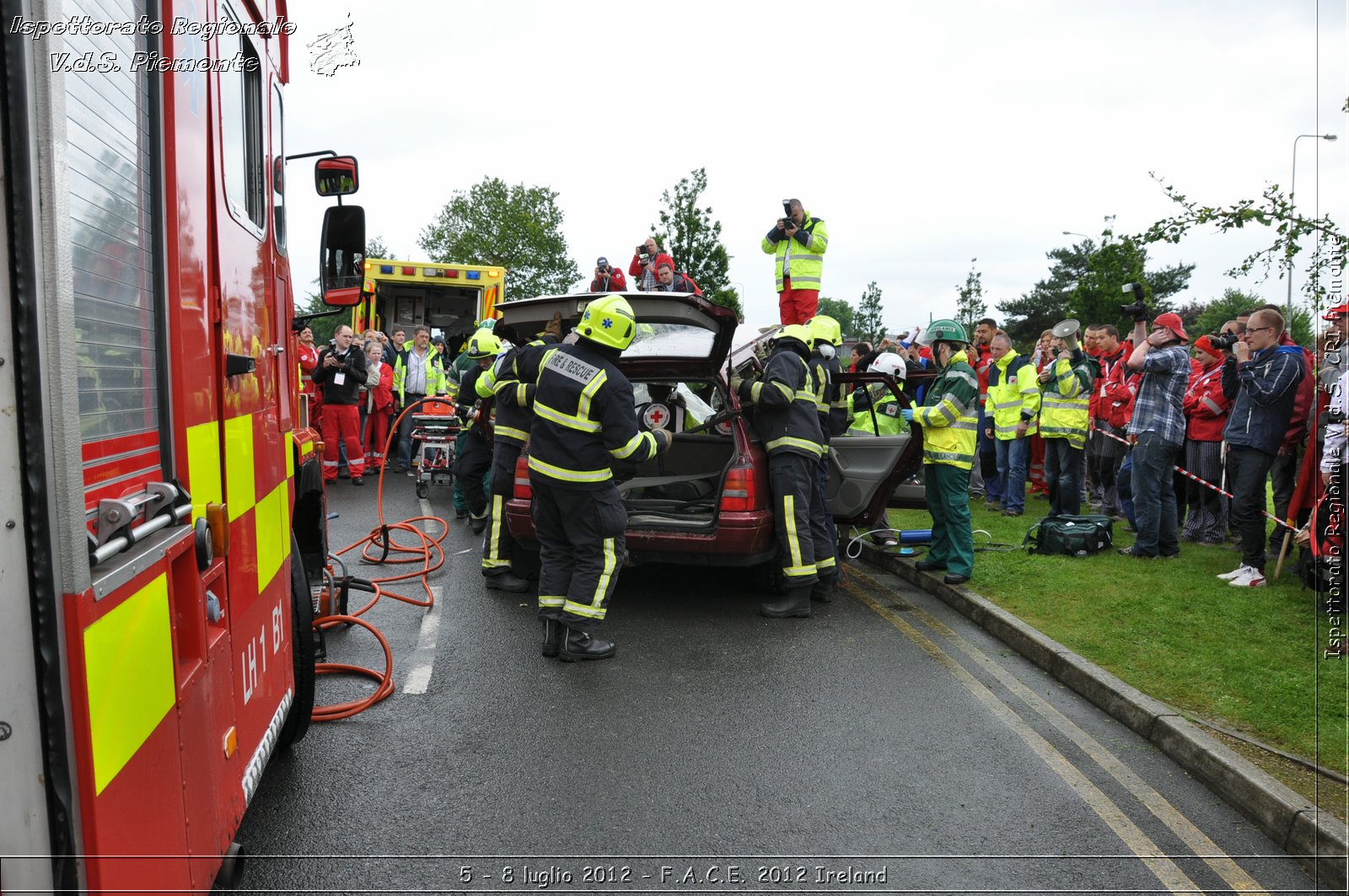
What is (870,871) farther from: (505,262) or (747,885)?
(505,262)

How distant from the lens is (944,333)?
24.5 feet

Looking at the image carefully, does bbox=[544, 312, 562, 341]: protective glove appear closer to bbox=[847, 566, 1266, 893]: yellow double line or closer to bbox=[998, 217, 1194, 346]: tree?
bbox=[847, 566, 1266, 893]: yellow double line

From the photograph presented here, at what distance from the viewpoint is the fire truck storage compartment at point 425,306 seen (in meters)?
17.9

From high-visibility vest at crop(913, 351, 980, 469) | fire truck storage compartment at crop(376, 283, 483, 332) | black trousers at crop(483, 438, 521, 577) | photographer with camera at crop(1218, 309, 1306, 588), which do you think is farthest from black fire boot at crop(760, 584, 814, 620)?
fire truck storage compartment at crop(376, 283, 483, 332)

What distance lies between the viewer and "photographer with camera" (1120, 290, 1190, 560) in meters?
7.63

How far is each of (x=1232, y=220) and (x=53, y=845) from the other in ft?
28.5

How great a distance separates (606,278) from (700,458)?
663 centimetres

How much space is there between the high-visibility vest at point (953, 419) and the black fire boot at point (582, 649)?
292cm

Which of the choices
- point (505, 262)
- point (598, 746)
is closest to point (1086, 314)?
point (505, 262)

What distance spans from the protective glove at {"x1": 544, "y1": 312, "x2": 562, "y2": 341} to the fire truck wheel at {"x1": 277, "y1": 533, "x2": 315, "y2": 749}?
9.05 feet

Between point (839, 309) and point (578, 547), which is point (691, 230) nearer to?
point (578, 547)

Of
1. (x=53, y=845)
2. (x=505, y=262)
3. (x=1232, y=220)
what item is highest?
(x=505, y=262)

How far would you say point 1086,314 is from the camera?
142 feet

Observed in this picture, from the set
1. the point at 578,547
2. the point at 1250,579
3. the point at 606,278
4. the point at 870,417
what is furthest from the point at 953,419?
the point at 606,278
